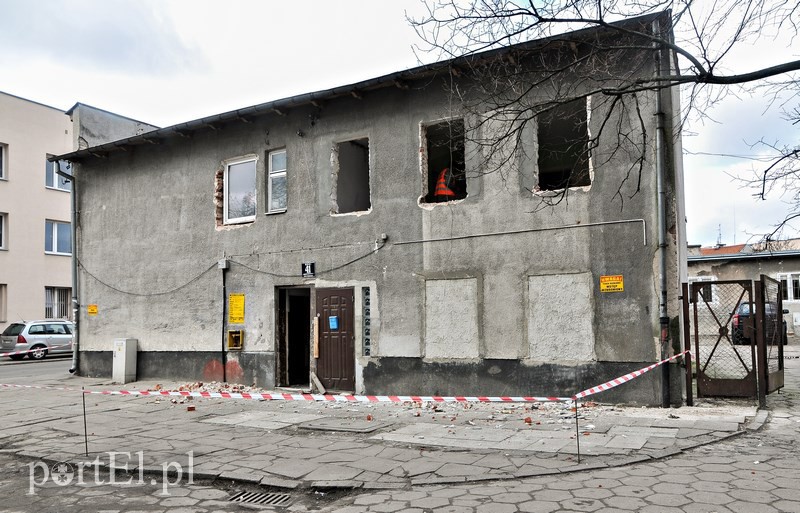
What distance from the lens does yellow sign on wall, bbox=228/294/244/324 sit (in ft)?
46.0

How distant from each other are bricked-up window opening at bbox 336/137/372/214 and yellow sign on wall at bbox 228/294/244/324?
3.10 m

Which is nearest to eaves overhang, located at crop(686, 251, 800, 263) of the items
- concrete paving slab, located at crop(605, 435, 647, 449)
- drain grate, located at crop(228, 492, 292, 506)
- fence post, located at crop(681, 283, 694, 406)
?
fence post, located at crop(681, 283, 694, 406)

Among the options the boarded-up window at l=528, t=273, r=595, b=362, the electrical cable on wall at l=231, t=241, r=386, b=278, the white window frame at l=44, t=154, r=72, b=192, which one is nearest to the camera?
the boarded-up window at l=528, t=273, r=595, b=362

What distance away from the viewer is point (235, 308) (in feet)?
46.3

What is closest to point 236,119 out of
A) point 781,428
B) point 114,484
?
point 114,484

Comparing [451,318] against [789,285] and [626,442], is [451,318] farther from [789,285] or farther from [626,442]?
[789,285]

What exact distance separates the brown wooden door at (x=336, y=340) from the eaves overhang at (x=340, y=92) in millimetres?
3901

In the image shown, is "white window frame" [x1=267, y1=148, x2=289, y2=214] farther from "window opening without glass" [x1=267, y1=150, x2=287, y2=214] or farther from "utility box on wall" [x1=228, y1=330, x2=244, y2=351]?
"utility box on wall" [x1=228, y1=330, x2=244, y2=351]

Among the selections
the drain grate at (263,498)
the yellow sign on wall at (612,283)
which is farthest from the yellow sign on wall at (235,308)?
the drain grate at (263,498)

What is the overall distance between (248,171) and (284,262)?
248 cm

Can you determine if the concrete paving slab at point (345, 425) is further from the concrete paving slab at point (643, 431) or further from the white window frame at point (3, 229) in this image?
the white window frame at point (3, 229)

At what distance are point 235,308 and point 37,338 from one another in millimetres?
15476

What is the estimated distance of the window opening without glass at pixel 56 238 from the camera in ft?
98.3

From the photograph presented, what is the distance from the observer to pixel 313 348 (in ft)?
42.5
